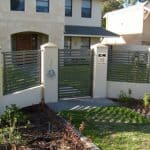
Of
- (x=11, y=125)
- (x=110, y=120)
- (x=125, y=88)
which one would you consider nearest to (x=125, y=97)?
(x=125, y=88)

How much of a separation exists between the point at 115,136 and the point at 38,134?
71.0 inches

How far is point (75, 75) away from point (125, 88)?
198 cm

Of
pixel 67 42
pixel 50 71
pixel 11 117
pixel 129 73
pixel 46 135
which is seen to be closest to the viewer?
pixel 46 135

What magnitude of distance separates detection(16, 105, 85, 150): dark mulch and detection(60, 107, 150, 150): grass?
45 centimetres

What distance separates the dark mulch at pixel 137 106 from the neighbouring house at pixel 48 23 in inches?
487

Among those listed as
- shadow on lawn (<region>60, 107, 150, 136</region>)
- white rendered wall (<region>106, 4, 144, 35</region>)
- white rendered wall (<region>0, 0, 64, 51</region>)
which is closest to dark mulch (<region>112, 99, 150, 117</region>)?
shadow on lawn (<region>60, 107, 150, 136</region>)

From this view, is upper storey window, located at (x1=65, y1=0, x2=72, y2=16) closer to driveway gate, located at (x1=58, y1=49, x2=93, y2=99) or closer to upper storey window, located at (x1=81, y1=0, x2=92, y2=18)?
upper storey window, located at (x1=81, y1=0, x2=92, y2=18)

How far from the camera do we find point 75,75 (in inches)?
494

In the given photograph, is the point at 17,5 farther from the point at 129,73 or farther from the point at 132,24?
the point at 132,24

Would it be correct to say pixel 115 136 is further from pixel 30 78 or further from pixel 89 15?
pixel 89 15

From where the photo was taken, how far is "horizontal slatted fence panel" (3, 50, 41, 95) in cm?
928

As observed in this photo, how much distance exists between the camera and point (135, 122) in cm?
892

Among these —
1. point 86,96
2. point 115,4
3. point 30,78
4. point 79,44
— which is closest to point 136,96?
point 86,96

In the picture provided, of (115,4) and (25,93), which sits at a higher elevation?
(115,4)
